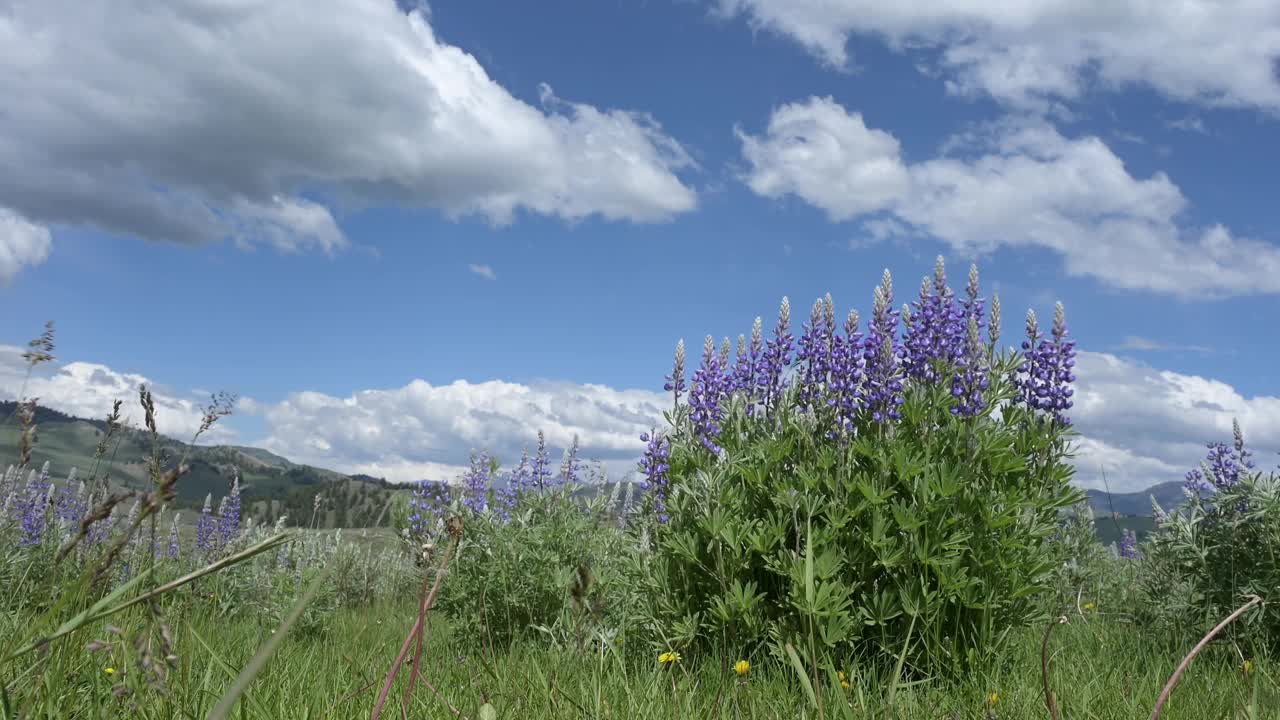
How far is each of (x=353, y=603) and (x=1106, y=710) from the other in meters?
10.5

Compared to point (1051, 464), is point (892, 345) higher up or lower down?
higher up

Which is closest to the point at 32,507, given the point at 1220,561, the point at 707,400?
the point at 707,400

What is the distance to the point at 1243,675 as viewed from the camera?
15.2 feet

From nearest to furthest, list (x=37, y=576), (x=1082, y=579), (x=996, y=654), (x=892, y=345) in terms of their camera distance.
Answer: (x=996, y=654) → (x=892, y=345) → (x=37, y=576) → (x=1082, y=579)

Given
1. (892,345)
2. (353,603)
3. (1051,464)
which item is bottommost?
(353,603)

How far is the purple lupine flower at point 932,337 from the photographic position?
5.70 m

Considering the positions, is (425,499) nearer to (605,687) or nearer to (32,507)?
(32,507)

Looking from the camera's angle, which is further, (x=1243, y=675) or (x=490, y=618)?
(x=490, y=618)

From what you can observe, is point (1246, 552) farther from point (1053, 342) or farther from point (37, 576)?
point (37, 576)

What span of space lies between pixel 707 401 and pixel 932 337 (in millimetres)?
1821

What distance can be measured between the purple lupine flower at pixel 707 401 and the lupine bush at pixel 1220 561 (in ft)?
11.0

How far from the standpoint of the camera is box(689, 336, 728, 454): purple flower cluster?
661 centimetres

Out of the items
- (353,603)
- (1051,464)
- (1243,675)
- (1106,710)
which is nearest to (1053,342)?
(1051,464)

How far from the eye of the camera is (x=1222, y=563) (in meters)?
5.92
